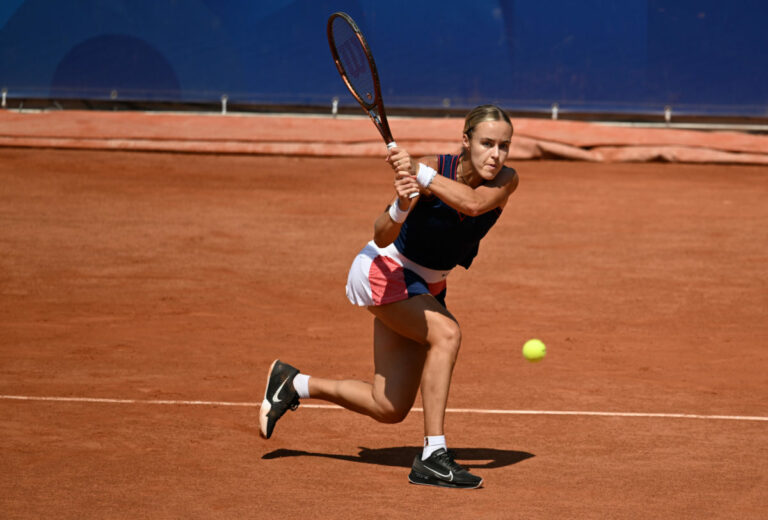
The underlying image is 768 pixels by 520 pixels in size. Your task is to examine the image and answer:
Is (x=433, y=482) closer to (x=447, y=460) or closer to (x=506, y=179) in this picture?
(x=447, y=460)

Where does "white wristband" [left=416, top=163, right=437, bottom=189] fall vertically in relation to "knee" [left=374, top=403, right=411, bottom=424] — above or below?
above

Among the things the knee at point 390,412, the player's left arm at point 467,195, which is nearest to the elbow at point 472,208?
the player's left arm at point 467,195

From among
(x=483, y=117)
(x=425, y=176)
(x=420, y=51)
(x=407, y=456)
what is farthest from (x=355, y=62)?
(x=420, y=51)

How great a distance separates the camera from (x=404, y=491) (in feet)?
15.7

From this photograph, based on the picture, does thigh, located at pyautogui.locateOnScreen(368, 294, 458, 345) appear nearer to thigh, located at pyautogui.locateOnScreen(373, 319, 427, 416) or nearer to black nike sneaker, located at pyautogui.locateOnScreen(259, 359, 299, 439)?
thigh, located at pyautogui.locateOnScreen(373, 319, 427, 416)

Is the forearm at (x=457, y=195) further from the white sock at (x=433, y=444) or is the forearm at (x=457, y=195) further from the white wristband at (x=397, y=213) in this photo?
the white sock at (x=433, y=444)

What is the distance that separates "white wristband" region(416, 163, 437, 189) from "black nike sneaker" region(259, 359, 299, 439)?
4.53 ft

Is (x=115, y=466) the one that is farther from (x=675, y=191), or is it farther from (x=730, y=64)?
(x=730, y=64)

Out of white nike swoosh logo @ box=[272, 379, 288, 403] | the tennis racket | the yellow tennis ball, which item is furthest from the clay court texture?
the tennis racket

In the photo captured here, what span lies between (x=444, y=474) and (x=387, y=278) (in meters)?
0.95

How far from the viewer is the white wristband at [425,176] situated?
15.4 ft

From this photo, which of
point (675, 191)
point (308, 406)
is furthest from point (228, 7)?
point (308, 406)

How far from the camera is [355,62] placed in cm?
574

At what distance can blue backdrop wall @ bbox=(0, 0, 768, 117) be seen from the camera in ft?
57.3
